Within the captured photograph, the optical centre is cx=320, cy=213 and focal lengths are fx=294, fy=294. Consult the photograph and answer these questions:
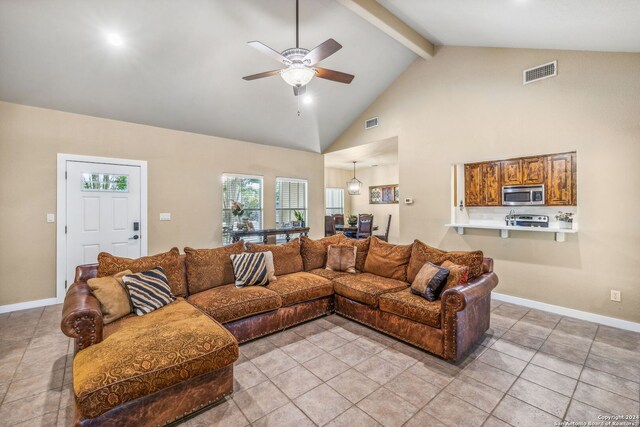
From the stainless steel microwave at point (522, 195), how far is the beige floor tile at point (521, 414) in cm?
283

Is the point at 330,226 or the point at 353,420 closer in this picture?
the point at 353,420

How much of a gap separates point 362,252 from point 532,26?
3256mm

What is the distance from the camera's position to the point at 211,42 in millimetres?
3854

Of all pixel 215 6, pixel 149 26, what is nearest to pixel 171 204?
pixel 149 26

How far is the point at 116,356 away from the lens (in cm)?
178

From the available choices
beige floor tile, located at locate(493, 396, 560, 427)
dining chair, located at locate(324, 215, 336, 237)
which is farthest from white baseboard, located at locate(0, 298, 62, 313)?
dining chair, located at locate(324, 215, 336, 237)

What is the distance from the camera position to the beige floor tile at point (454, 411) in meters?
1.89

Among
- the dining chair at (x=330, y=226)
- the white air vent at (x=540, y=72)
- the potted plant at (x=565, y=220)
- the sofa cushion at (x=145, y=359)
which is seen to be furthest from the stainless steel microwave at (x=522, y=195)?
the dining chair at (x=330, y=226)

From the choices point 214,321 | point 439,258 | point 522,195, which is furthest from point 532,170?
point 214,321

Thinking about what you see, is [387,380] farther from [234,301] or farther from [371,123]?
[371,123]

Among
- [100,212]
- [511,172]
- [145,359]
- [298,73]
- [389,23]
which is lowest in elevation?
[145,359]

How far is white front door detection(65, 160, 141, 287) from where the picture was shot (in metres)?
4.25

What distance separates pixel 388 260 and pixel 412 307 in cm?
97

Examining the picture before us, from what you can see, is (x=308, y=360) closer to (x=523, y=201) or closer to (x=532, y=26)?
(x=523, y=201)
